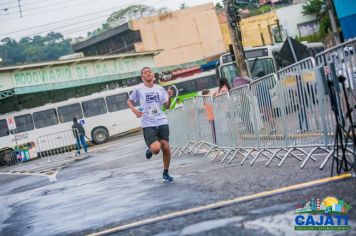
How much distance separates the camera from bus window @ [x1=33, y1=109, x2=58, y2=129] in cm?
3381

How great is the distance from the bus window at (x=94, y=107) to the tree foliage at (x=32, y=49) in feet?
204

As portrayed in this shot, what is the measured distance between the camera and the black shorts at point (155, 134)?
8.62 m

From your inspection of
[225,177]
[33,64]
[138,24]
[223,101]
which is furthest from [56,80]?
[225,177]

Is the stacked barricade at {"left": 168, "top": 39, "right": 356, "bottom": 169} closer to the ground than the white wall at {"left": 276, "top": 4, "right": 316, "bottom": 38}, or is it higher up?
closer to the ground

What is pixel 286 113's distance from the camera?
8.09 meters

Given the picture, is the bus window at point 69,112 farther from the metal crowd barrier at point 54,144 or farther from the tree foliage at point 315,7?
the tree foliage at point 315,7

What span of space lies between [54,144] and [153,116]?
1018 inches

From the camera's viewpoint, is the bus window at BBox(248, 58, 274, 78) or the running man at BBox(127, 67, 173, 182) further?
the bus window at BBox(248, 58, 274, 78)

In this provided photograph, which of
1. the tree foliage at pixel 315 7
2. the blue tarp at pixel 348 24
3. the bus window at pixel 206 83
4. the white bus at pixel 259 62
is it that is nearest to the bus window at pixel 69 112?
the bus window at pixel 206 83

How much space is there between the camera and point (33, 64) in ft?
123

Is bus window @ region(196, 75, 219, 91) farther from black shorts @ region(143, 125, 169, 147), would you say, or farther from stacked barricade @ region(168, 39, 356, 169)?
black shorts @ region(143, 125, 169, 147)

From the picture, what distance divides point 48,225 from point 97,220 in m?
0.79
